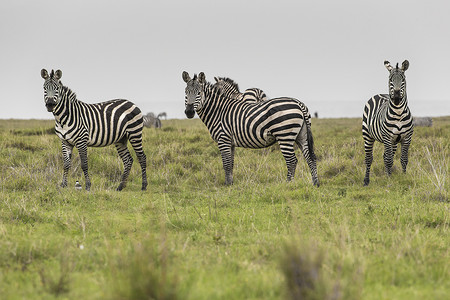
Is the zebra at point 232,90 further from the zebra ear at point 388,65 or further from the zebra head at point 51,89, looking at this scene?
the zebra head at point 51,89

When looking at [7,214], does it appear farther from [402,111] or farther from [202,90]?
[402,111]

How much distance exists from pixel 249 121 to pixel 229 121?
2.42 feet

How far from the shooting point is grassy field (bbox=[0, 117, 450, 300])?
4.16 m

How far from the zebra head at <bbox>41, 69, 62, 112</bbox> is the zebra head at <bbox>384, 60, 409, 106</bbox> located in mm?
7356

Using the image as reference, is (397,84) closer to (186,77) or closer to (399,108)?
(399,108)

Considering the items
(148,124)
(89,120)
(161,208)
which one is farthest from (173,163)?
(148,124)

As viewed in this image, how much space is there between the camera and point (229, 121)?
11516mm

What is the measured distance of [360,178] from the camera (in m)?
11.6

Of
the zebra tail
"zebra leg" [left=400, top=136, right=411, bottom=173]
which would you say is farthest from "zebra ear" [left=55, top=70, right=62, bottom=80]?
"zebra leg" [left=400, top=136, right=411, bottom=173]

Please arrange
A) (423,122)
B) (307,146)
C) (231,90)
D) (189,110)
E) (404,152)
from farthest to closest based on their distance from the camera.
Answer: (423,122) → (231,90) → (189,110) → (404,152) → (307,146)

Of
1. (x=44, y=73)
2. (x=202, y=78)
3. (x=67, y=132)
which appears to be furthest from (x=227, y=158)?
(x=44, y=73)

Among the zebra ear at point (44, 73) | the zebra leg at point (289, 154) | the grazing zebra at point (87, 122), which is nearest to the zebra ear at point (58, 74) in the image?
the grazing zebra at point (87, 122)

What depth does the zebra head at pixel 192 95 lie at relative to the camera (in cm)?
1139

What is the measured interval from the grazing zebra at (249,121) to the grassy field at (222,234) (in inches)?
31.5
